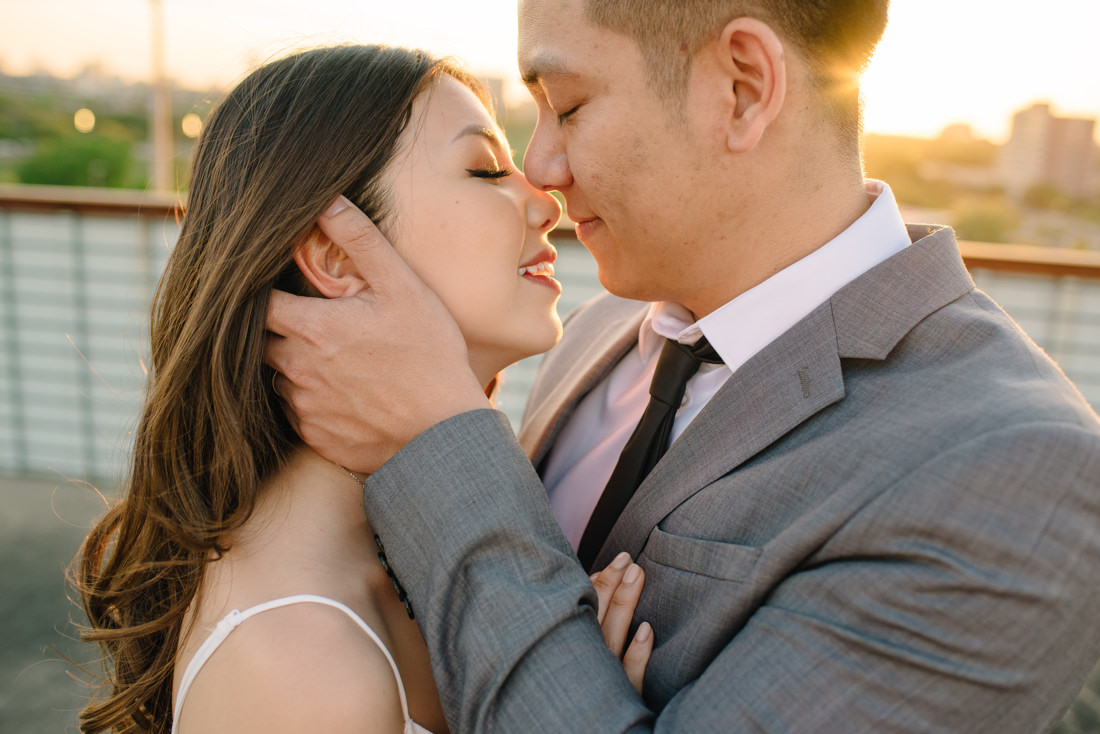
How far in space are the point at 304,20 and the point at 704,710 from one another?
6.01 ft

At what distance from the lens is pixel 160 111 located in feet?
15.8

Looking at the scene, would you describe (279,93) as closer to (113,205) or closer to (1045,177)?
(113,205)

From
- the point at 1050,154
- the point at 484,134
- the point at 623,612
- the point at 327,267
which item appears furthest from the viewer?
the point at 1050,154

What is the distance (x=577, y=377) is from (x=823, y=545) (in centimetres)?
94

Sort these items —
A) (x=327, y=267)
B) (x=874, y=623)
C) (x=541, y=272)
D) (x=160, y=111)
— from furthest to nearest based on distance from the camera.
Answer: (x=160, y=111) → (x=541, y=272) → (x=327, y=267) → (x=874, y=623)

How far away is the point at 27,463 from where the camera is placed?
4500mm

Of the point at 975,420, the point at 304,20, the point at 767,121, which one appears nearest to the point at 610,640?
the point at 975,420

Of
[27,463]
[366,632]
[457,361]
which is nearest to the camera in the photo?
[366,632]

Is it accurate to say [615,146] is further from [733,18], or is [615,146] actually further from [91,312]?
[91,312]

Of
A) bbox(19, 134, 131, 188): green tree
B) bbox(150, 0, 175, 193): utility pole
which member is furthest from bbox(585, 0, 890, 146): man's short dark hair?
bbox(19, 134, 131, 188): green tree

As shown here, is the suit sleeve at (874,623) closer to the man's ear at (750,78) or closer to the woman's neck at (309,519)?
the woman's neck at (309,519)

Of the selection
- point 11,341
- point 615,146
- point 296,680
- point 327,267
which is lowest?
point 11,341

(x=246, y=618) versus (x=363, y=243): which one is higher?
(x=363, y=243)

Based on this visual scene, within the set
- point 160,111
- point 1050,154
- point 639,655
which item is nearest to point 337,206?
point 639,655
